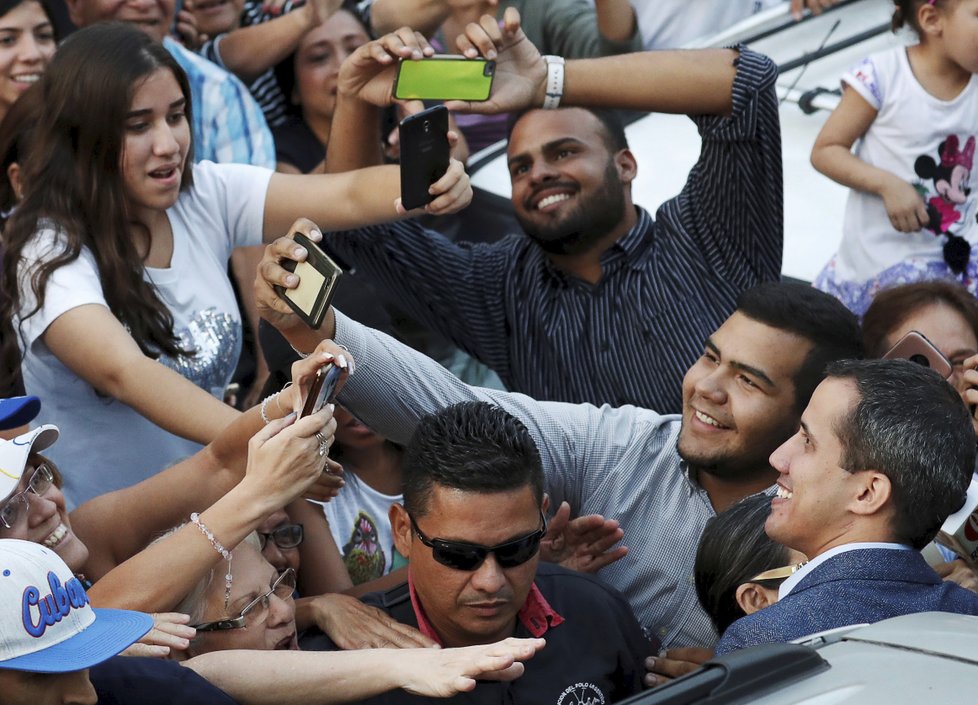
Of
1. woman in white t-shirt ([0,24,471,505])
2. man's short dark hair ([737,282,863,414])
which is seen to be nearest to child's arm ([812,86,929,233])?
man's short dark hair ([737,282,863,414])

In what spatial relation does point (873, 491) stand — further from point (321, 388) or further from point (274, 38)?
point (274, 38)

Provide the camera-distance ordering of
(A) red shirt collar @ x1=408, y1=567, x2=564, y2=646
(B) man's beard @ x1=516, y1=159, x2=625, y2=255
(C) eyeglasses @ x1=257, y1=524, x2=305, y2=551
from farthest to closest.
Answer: (B) man's beard @ x1=516, y1=159, x2=625, y2=255 → (C) eyeglasses @ x1=257, y1=524, x2=305, y2=551 → (A) red shirt collar @ x1=408, y1=567, x2=564, y2=646

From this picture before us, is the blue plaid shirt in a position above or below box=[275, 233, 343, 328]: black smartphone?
below

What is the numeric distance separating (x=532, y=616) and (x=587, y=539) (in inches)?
14.4

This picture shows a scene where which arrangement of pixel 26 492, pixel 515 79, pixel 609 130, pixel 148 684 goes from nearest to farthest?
pixel 148 684 < pixel 26 492 < pixel 515 79 < pixel 609 130

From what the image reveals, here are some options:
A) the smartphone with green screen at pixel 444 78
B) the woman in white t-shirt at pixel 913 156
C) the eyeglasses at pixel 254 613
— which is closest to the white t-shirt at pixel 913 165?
the woman in white t-shirt at pixel 913 156

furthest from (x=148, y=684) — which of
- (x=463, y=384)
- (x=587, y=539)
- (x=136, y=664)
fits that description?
(x=463, y=384)

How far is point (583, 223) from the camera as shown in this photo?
4.13 metres

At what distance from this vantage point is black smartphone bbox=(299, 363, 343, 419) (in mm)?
2754

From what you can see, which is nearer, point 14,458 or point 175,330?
point 14,458

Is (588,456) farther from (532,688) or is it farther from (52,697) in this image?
(52,697)

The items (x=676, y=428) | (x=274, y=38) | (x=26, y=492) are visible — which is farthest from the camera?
(x=274, y=38)

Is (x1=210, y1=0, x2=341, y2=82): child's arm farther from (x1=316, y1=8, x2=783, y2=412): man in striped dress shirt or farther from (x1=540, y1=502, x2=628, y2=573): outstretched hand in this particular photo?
(x1=540, y1=502, x2=628, y2=573): outstretched hand

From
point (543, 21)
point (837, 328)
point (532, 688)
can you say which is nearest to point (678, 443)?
point (837, 328)
